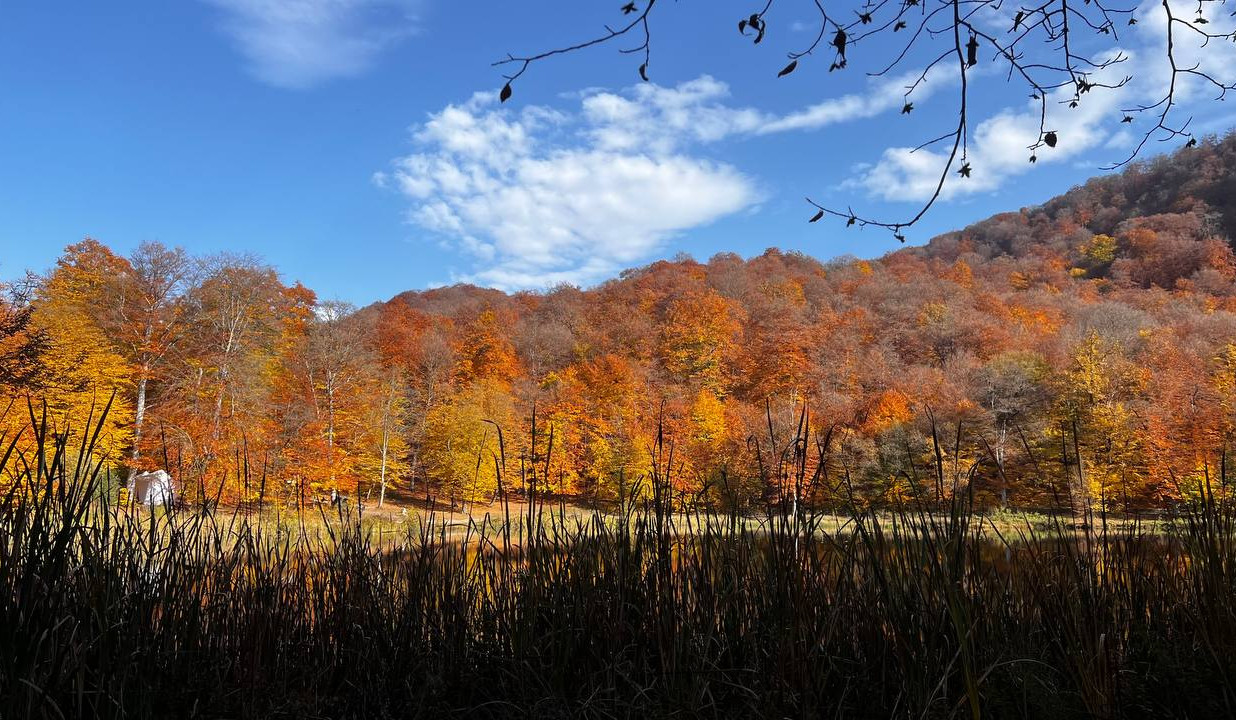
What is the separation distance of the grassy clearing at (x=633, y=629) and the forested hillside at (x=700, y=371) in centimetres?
26

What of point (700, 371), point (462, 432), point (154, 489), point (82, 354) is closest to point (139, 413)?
point (82, 354)

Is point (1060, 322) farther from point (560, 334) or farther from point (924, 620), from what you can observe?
point (924, 620)

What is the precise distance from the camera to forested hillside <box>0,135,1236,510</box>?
36.8 ft

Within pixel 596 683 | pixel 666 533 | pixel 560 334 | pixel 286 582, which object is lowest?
pixel 596 683

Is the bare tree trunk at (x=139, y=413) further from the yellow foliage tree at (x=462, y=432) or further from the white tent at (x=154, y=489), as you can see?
the white tent at (x=154, y=489)

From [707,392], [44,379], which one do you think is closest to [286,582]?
[44,379]

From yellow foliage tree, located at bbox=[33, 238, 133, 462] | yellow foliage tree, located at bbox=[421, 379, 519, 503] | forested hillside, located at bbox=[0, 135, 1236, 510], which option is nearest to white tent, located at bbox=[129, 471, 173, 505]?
forested hillside, located at bbox=[0, 135, 1236, 510]

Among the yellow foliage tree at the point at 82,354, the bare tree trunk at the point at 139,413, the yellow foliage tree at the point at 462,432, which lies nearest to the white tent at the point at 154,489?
the yellow foliage tree at the point at 82,354

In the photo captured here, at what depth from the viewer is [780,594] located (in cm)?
182

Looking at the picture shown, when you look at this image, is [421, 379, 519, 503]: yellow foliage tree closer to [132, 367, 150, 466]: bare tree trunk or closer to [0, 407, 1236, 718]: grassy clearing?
[132, 367, 150, 466]: bare tree trunk

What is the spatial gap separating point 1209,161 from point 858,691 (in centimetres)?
8471

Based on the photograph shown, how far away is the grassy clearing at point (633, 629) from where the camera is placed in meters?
1.55

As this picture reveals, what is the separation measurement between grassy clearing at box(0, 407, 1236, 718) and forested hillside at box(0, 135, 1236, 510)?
0.26 m

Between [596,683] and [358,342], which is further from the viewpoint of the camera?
[358,342]
